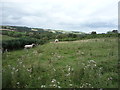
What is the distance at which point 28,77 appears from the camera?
377 cm

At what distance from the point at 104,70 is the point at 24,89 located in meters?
3.66

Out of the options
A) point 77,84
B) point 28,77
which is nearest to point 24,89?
point 28,77

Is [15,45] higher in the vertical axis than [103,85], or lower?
higher

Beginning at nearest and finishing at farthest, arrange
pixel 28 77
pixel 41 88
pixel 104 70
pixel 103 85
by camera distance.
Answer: pixel 41 88, pixel 103 85, pixel 28 77, pixel 104 70

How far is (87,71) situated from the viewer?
4188 millimetres

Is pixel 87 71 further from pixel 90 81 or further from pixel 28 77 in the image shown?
pixel 28 77

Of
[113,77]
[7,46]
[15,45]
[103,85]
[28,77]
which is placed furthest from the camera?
[15,45]

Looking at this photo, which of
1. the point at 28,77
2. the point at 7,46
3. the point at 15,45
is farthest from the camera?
the point at 15,45

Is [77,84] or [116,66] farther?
[116,66]

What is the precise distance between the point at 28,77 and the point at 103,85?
2640 millimetres

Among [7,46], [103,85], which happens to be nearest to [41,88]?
[103,85]

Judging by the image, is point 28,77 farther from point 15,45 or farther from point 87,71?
point 15,45

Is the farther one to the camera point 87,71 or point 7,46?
point 7,46

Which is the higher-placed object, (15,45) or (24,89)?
(15,45)
